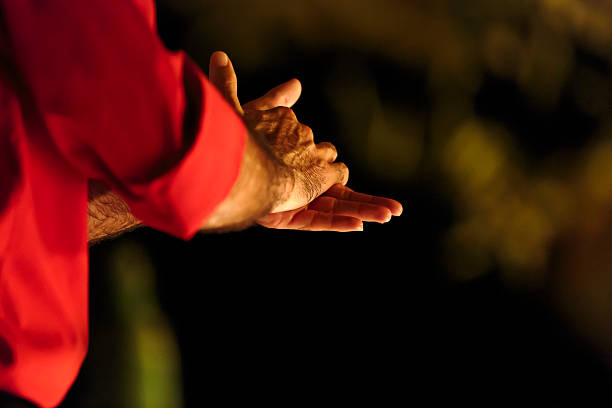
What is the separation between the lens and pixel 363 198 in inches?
34.4

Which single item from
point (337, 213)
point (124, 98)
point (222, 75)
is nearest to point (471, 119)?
point (337, 213)

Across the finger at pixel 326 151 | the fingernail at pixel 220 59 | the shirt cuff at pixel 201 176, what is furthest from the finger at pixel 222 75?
the shirt cuff at pixel 201 176

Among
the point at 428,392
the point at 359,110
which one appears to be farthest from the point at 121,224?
the point at 428,392

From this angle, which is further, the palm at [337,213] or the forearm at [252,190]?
the palm at [337,213]

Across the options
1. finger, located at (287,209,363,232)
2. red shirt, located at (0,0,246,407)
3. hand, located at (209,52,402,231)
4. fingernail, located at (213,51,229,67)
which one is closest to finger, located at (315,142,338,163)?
hand, located at (209,52,402,231)

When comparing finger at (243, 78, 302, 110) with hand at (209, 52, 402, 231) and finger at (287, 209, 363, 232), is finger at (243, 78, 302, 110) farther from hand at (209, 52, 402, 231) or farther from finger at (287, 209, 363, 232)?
finger at (287, 209, 363, 232)

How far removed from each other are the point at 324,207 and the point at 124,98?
53cm

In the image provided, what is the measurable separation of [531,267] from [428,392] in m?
0.35

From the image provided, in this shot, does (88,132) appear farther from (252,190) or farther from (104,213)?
(104,213)

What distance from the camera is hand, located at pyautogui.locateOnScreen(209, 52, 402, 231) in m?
0.84

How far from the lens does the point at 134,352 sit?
1.07m

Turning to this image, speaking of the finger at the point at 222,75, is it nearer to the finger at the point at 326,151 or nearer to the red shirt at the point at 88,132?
the finger at the point at 326,151

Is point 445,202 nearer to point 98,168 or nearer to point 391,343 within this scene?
point 391,343

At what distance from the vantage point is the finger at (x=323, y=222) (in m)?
0.85
